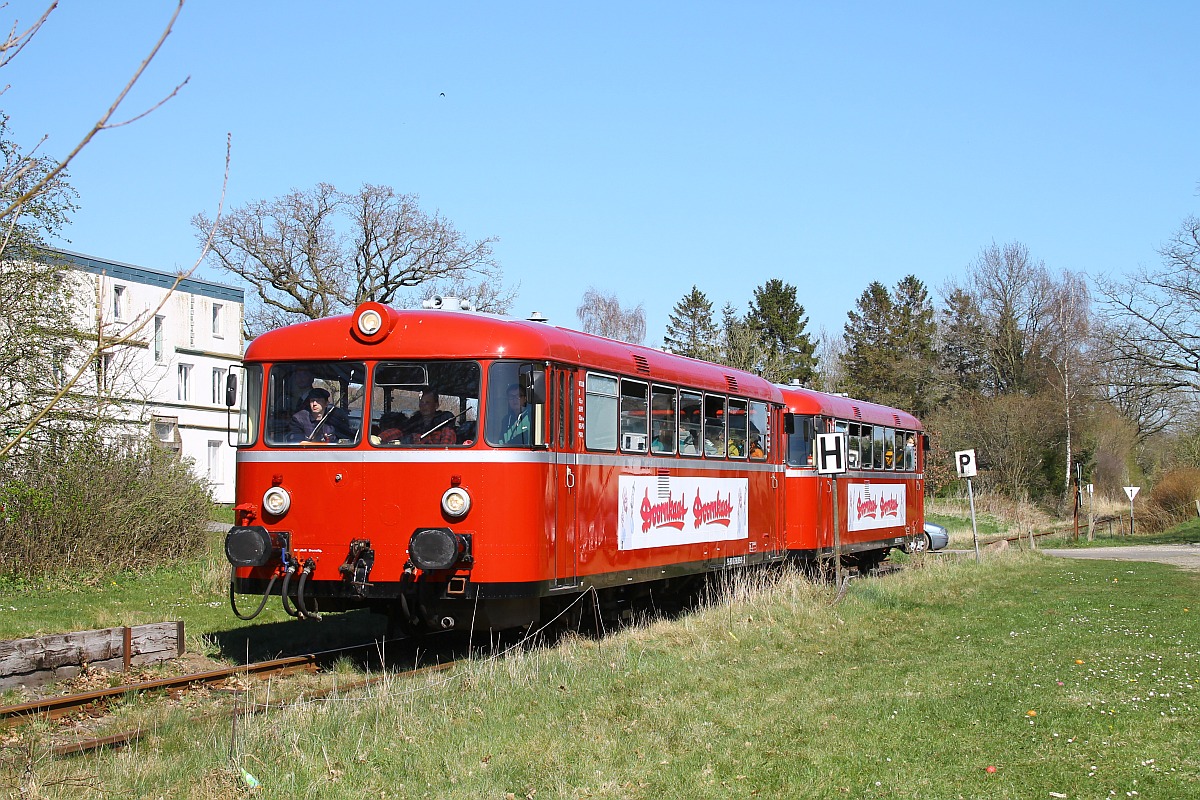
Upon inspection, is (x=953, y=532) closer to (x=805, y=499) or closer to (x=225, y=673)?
(x=805, y=499)

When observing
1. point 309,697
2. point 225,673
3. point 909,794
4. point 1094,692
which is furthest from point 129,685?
point 1094,692

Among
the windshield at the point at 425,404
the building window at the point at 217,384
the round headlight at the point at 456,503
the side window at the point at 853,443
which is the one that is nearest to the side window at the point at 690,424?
the windshield at the point at 425,404

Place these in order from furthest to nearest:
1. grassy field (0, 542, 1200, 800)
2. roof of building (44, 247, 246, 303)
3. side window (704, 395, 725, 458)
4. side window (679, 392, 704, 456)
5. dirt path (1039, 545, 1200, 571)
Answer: roof of building (44, 247, 246, 303)
dirt path (1039, 545, 1200, 571)
side window (704, 395, 725, 458)
side window (679, 392, 704, 456)
grassy field (0, 542, 1200, 800)

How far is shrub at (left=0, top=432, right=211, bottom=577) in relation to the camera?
1727cm

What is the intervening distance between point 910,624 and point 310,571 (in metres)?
6.87

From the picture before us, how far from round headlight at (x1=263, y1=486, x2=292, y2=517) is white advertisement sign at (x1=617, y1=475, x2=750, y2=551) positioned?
3.45m

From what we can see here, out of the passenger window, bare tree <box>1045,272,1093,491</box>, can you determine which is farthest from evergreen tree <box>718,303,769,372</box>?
the passenger window

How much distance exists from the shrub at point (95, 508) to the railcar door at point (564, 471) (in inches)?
381

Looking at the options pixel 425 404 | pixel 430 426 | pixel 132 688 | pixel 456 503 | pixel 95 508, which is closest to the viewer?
pixel 132 688

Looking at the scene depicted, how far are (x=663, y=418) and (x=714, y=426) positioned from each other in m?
1.63

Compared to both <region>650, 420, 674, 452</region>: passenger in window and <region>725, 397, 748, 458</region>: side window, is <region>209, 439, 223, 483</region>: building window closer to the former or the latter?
<region>725, 397, 748, 458</region>: side window

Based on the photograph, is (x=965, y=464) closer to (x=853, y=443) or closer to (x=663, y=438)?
(x=853, y=443)

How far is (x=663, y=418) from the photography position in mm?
13688

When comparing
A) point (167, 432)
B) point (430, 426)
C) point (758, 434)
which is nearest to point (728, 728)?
point (430, 426)
